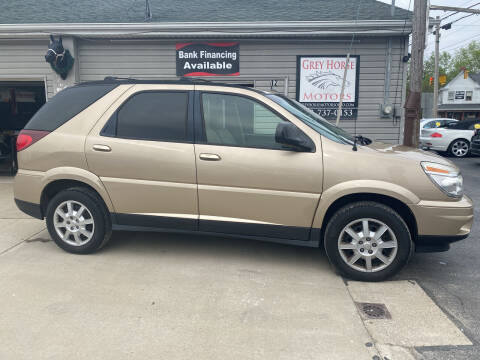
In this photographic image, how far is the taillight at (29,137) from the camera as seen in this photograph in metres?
4.31

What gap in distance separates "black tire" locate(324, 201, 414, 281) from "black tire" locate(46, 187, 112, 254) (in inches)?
93.3

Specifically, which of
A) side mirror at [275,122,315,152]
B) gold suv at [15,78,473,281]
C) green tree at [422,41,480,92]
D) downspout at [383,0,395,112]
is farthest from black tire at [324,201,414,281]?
green tree at [422,41,480,92]

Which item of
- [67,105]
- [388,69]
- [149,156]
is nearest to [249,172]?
[149,156]

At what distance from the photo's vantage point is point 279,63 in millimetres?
8562

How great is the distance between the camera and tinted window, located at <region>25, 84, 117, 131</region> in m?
4.30

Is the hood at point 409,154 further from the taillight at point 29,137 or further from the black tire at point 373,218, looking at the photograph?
the taillight at point 29,137

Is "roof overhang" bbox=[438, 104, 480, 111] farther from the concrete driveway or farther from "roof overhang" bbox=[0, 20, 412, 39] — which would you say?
the concrete driveway

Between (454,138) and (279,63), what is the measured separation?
8236 mm

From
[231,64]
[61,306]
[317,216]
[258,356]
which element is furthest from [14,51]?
[258,356]

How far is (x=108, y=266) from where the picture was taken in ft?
13.3

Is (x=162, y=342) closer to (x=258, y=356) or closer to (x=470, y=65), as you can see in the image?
(x=258, y=356)

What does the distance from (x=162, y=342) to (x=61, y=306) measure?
105 cm

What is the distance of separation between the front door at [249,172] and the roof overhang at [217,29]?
4.67m

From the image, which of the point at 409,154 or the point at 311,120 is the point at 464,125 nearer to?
the point at 409,154
